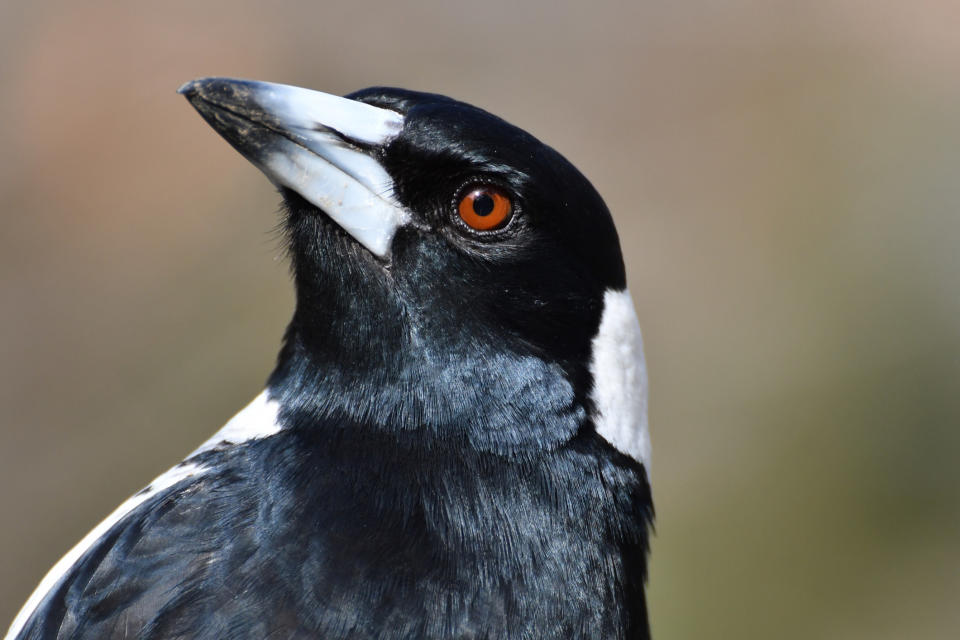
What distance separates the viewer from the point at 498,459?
1648mm

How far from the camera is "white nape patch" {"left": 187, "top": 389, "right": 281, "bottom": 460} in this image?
1738 millimetres

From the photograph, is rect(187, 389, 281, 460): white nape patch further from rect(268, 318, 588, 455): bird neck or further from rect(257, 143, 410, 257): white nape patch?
rect(257, 143, 410, 257): white nape patch

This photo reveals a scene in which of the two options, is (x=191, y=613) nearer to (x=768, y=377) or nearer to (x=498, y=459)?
(x=498, y=459)

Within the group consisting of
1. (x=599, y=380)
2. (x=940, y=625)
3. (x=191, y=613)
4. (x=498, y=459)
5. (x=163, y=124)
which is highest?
(x=163, y=124)

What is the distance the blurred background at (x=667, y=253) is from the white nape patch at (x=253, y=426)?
96.4 inches

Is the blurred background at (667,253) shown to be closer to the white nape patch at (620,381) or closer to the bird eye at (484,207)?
the white nape patch at (620,381)

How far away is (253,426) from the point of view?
1.79 meters

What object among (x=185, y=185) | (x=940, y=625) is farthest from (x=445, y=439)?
(x=185, y=185)

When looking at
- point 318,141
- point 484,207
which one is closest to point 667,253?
point 484,207

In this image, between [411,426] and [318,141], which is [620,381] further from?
[318,141]

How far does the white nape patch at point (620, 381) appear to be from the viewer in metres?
1.76

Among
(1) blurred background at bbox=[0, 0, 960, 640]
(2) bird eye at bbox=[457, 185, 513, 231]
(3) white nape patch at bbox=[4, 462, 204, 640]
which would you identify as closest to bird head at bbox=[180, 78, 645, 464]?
(2) bird eye at bbox=[457, 185, 513, 231]

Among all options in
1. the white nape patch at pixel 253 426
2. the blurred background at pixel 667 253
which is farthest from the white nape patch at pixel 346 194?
the blurred background at pixel 667 253

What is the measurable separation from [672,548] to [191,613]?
287 centimetres
